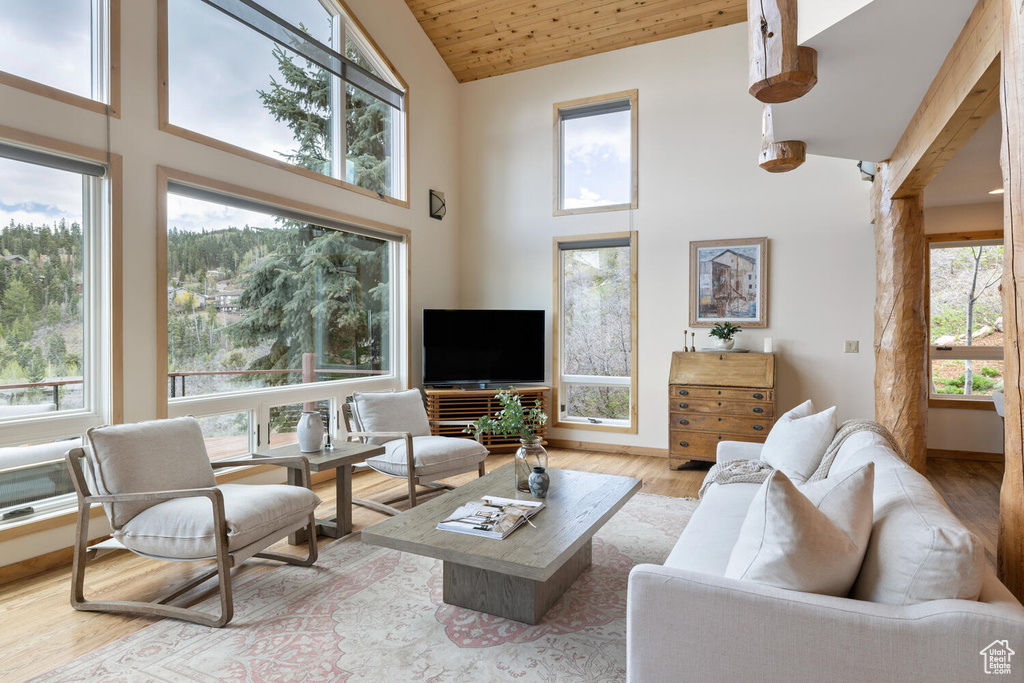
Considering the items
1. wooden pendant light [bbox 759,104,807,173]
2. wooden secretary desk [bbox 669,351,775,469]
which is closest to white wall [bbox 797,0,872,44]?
wooden pendant light [bbox 759,104,807,173]

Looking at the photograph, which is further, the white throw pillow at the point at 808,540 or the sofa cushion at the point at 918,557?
the white throw pillow at the point at 808,540

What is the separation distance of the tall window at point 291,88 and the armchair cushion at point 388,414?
185 centimetres

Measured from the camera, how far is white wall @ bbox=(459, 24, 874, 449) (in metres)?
4.85

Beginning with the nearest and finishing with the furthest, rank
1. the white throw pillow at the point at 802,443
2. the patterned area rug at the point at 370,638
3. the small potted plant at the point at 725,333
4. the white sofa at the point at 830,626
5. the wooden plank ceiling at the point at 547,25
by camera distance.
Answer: the white sofa at the point at 830,626, the patterned area rug at the point at 370,638, the white throw pillow at the point at 802,443, the small potted plant at the point at 725,333, the wooden plank ceiling at the point at 547,25

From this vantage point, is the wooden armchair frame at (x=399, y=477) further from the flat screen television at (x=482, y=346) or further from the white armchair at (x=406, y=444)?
the flat screen television at (x=482, y=346)

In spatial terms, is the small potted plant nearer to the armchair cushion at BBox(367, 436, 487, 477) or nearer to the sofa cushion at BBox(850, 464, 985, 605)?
the armchair cushion at BBox(367, 436, 487, 477)

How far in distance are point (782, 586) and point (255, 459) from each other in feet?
8.68

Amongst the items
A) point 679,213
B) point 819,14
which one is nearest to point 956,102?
point 819,14

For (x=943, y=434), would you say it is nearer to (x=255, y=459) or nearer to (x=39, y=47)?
(x=255, y=459)

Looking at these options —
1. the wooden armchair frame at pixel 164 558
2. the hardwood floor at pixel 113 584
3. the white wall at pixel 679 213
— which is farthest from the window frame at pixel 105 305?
the white wall at pixel 679 213

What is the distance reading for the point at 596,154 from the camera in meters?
5.81

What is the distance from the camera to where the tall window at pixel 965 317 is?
17.3 feet

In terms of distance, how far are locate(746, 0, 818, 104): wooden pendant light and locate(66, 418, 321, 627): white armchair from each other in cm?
269

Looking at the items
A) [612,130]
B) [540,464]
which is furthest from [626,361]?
[540,464]
